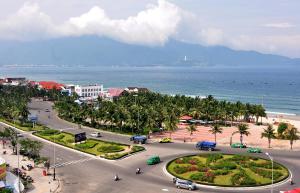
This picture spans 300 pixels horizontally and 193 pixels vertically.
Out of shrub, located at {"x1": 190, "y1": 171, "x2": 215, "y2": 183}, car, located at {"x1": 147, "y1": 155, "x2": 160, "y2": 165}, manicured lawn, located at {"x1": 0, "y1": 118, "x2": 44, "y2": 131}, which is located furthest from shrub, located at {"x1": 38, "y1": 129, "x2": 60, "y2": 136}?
shrub, located at {"x1": 190, "y1": 171, "x2": 215, "y2": 183}

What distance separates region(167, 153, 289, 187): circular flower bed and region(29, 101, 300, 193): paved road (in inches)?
98.8

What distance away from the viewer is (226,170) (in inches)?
2869

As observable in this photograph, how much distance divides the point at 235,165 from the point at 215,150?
16.8 metres

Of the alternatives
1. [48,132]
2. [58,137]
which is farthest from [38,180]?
[48,132]

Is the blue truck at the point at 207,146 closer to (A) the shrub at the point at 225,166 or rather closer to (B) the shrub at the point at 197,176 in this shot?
(A) the shrub at the point at 225,166

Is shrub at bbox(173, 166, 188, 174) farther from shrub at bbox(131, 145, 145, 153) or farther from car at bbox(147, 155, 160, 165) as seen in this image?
shrub at bbox(131, 145, 145, 153)

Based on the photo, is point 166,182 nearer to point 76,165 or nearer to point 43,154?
point 76,165

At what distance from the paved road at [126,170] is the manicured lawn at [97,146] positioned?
2.49m

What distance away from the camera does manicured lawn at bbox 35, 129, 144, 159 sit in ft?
293

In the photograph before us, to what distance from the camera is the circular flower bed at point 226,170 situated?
67500 mm

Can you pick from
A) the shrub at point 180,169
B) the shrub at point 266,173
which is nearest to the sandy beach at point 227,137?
the shrub at point 266,173

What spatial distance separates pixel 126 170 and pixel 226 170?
18.3 m

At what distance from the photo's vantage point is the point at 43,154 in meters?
89.2

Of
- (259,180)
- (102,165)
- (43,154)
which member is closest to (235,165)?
(259,180)
